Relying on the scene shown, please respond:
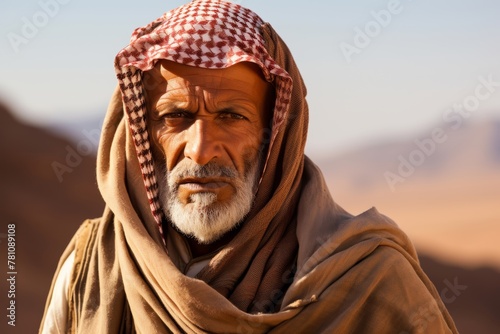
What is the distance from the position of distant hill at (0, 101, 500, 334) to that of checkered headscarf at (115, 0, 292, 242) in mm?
12792

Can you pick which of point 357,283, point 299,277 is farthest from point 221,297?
point 357,283

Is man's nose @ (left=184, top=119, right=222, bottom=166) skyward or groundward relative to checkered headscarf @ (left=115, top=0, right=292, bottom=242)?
groundward

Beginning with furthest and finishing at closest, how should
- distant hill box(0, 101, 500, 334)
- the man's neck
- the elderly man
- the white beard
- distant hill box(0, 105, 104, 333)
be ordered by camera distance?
distant hill box(0, 105, 104, 333), distant hill box(0, 101, 500, 334), the man's neck, the white beard, the elderly man

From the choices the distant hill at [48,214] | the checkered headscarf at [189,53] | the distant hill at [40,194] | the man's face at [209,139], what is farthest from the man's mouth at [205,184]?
the distant hill at [40,194]

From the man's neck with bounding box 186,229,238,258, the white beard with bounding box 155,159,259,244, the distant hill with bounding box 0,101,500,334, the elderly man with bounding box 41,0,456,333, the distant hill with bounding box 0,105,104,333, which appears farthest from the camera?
the distant hill with bounding box 0,105,104,333

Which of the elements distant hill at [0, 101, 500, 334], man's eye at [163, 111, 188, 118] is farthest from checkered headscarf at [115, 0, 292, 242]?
distant hill at [0, 101, 500, 334]

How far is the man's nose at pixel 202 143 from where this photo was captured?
12.9 feet

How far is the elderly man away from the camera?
3910mm

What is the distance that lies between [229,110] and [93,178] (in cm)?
1726

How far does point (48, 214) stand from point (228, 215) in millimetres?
17186

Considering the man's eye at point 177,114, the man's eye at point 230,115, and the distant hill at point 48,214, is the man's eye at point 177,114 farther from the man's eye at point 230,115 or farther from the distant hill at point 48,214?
the distant hill at point 48,214

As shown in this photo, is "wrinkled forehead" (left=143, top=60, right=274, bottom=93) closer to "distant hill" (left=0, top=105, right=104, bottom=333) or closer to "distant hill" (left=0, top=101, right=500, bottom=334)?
"distant hill" (left=0, top=101, right=500, bottom=334)

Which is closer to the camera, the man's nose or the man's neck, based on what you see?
the man's nose

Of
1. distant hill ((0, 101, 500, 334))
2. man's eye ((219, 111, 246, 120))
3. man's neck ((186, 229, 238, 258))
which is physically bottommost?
distant hill ((0, 101, 500, 334))
